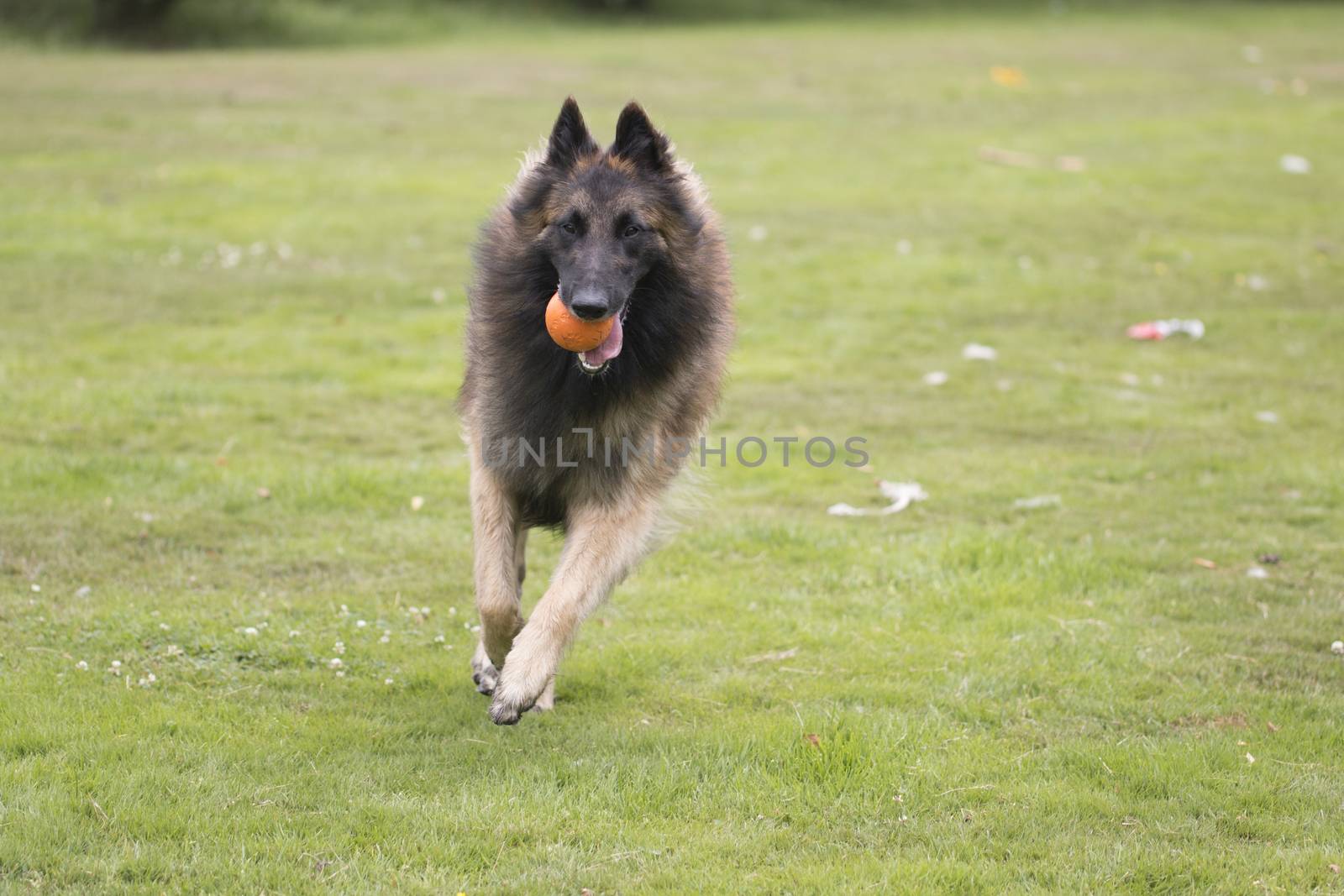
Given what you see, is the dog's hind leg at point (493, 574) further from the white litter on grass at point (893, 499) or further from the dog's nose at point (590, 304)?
the white litter on grass at point (893, 499)

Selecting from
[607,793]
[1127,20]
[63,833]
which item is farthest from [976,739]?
[1127,20]

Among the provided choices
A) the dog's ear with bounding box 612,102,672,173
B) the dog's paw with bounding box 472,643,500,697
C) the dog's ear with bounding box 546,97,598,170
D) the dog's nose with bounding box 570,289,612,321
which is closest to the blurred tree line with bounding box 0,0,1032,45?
the dog's ear with bounding box 546,97,598,170

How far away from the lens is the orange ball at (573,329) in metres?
5.39

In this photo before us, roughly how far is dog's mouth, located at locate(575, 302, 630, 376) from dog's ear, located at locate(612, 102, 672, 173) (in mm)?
686

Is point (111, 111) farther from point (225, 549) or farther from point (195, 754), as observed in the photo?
point (195, 754)

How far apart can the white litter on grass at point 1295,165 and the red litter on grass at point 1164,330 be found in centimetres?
807

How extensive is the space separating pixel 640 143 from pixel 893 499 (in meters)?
3.69

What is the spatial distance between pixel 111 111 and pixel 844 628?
61.8ft

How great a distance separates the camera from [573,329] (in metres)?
5.41

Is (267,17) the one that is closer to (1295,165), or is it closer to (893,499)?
(1295,165)

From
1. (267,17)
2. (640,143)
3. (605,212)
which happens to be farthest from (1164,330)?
(267,17)

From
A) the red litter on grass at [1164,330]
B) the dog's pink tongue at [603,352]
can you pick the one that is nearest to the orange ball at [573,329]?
the dog's pink tongue at [603,352]

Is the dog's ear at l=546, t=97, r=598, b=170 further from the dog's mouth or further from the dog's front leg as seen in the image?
the dog's front leg

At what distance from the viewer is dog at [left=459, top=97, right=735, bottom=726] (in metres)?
5.57
